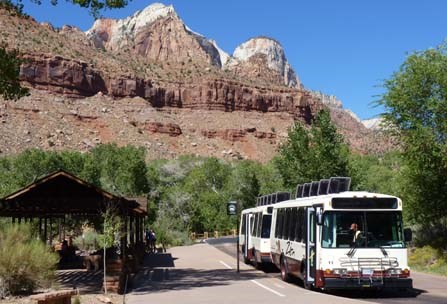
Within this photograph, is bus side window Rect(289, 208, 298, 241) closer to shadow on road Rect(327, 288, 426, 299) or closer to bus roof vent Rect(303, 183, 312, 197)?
bus roof vent Rect(303, 183, 312, 197)

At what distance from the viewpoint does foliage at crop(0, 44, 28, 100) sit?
62.9 feet

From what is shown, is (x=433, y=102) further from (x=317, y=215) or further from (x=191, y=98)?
(x=191, y=98)

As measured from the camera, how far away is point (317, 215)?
645 inches

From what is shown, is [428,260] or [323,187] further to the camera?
[428,260]

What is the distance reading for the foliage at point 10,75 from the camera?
19172 mm

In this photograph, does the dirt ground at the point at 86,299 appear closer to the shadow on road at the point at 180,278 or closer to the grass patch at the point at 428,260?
the shadow on road at the point at 180,278

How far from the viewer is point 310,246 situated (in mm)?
16938

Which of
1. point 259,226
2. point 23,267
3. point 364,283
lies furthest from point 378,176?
point 23,267

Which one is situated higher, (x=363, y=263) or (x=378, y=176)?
(x=378, y=176)

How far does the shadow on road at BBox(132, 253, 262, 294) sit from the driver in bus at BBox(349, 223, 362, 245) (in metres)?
6.21

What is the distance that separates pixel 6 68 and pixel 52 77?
4724 inches

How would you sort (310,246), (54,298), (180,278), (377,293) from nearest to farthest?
(54,298) < (310,246) < (377,293) < (180,278)

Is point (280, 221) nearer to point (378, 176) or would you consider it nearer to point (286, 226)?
point (286, 226)

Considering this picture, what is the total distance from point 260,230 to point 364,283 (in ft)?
34.0
